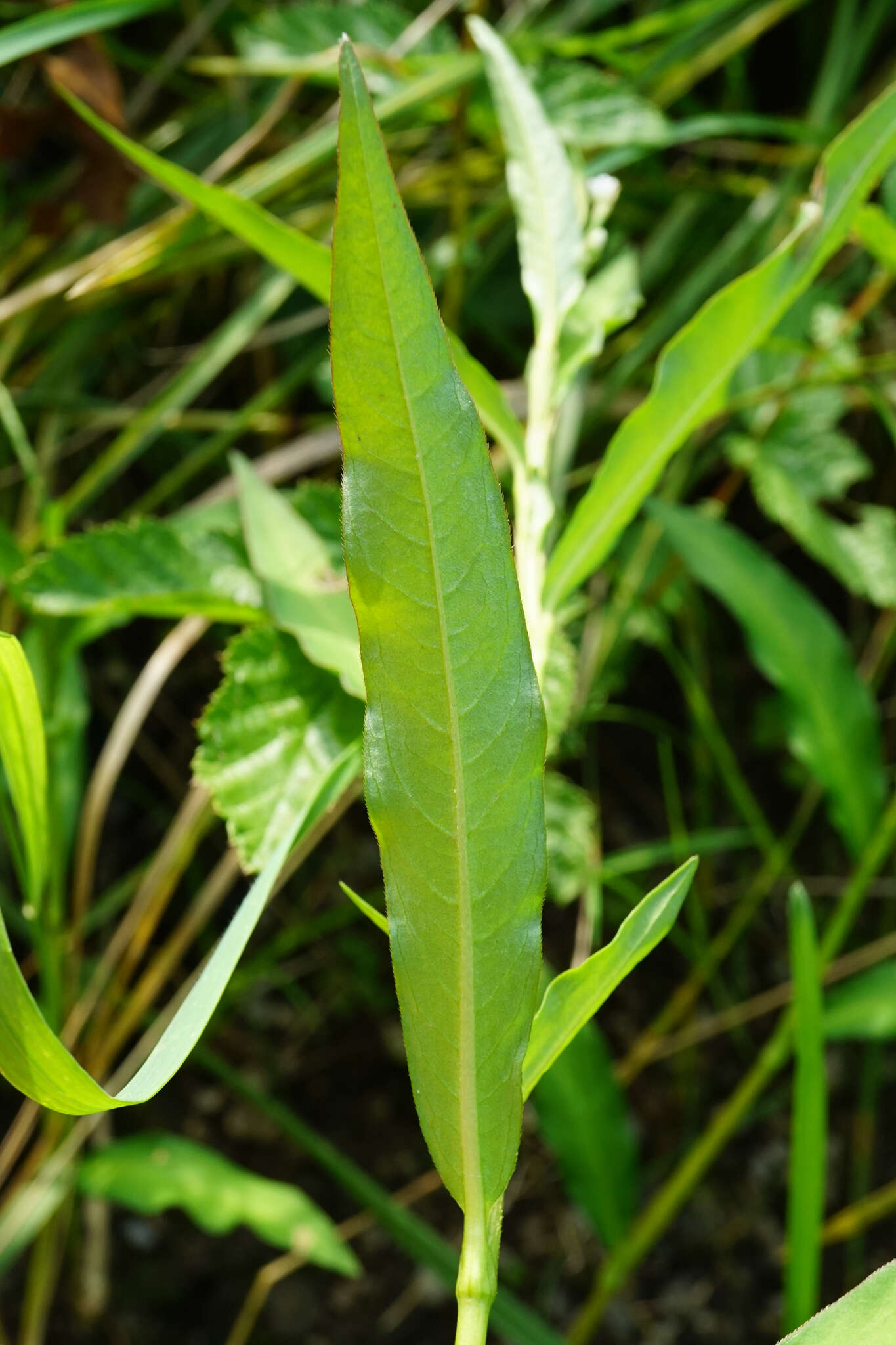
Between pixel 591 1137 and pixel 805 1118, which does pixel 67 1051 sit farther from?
pixel 591 1137

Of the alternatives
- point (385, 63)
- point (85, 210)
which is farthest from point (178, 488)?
point (385, 63)

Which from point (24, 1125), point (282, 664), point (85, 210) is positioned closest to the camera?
point (282, 664)

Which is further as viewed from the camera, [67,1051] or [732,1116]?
[732,1116]

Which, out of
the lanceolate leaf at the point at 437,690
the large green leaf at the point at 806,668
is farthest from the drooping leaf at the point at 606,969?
the large green leaf at the point at 806,668

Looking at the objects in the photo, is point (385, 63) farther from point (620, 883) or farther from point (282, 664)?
point (620, 883)

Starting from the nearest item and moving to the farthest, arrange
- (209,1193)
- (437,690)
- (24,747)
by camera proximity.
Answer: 1. (437,690)
2. (24,747)
3. (209,1193)

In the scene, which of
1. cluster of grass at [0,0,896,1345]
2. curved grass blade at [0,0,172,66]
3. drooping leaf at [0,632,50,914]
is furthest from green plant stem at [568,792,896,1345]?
curved grass blade at [0,0,172,66]

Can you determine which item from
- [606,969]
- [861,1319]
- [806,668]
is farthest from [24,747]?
[806,668]

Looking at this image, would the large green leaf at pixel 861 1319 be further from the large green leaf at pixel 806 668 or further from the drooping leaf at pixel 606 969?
the large green leaf at pixel 806 668
